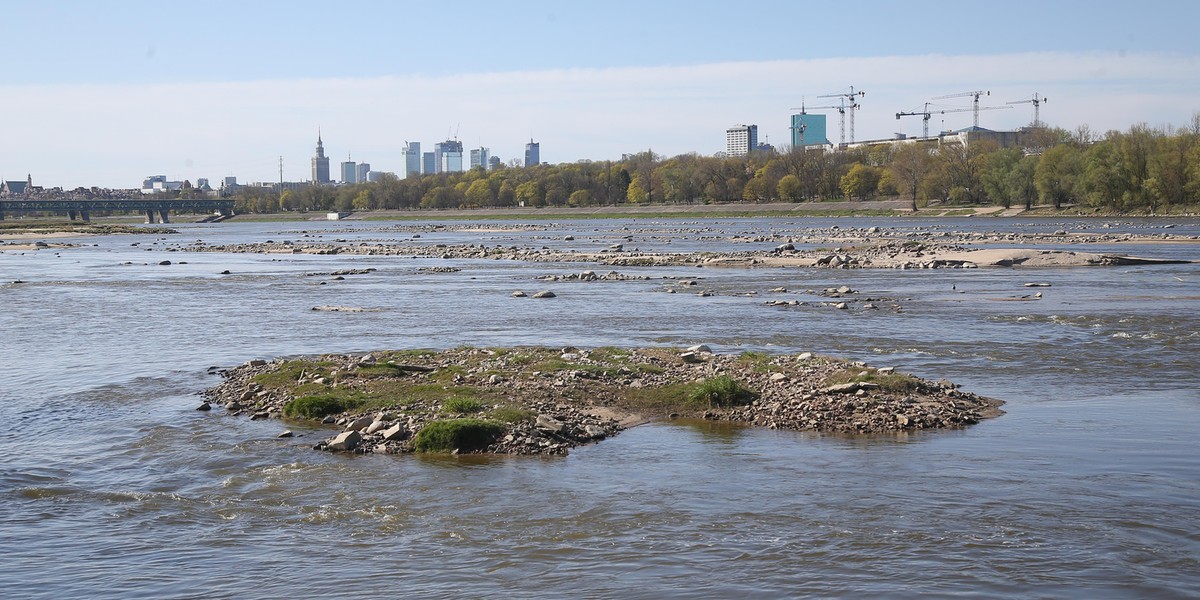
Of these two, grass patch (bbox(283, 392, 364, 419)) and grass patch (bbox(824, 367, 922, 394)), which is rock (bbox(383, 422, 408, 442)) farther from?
grass patch (bbox(824, 367, 922, 394))

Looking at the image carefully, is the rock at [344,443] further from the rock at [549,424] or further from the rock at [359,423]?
the rock at [549,424]

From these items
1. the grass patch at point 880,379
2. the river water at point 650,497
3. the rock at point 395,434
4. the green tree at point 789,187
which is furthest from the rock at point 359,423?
the green tree at point 789,187

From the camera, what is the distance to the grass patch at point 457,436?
18703 mm

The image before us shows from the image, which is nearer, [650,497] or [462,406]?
[650,497]

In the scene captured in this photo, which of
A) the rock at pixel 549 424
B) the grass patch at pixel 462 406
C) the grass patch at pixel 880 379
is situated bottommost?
the rock at pixel 549 424

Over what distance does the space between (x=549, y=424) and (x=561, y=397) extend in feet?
8.81

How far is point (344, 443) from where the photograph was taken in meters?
18.9

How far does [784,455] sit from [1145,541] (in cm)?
581

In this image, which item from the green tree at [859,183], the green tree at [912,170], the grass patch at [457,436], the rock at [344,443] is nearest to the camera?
the grass patch at [457,436]

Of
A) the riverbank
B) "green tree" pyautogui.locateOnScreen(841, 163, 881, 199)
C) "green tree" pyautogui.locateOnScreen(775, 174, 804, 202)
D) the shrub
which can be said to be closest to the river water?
the riverbank

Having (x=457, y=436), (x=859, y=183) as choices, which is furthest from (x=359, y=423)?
(x=859, y=183)

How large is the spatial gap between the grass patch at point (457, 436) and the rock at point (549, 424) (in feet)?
2.49

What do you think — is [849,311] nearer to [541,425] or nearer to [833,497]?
[541,425]

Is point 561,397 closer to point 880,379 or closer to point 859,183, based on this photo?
point 880,379
